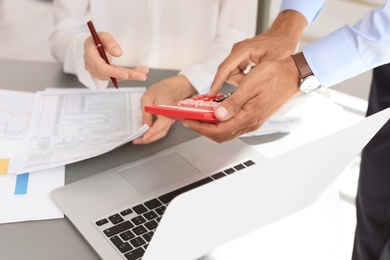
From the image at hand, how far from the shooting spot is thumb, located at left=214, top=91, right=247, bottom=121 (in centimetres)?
100

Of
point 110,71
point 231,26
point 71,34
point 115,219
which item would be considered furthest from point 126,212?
point 231,26

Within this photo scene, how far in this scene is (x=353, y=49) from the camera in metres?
1.08

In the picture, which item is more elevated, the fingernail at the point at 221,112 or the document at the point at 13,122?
the fingernail at the point at 221,112

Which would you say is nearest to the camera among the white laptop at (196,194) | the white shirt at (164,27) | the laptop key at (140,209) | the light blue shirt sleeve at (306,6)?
the white laptop at (196,194)

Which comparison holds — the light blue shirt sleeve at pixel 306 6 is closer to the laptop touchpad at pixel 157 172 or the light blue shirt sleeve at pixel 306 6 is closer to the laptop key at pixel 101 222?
the laptop touchpad at pixel 157 172

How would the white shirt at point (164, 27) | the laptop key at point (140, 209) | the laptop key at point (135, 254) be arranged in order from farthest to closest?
the white shirt at point (164, 27)
the laptop key at point (140, 209)
the laptop key at point (135, 254)

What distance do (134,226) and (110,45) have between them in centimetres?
49

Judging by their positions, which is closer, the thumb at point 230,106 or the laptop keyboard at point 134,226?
the laptop keyboard at point 134,226

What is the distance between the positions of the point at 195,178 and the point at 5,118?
490 millimetres

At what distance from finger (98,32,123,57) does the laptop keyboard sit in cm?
38

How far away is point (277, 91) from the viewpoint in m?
1.11

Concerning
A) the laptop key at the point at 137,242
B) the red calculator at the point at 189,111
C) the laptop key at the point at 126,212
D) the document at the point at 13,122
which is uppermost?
the red calculator at the point at 189,111

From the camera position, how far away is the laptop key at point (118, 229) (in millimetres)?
919

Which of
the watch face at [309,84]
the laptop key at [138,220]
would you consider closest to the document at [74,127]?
the laptop key at [138,220]
